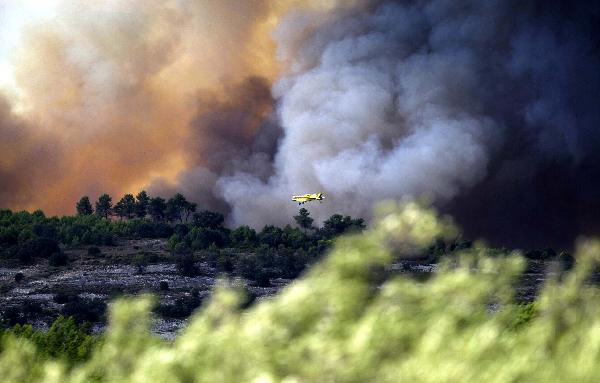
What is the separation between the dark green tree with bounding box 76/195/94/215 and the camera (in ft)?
547

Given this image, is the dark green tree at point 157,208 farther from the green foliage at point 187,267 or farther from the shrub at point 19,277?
the shrub at point 19,277

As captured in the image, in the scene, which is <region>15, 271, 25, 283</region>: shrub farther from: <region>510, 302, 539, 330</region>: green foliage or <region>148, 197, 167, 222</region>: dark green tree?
<region>510, 302, 539, 330</region>: green foliage

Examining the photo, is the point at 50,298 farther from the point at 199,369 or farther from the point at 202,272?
the point at 199,369

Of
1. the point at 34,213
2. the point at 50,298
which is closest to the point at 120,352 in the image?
the point at 50,298

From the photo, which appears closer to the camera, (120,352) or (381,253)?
(381,253)

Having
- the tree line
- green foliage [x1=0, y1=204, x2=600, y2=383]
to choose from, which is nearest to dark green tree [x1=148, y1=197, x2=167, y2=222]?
the tree line

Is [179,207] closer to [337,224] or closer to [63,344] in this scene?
[337,224]

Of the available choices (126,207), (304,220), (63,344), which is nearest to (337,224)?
(304,220)

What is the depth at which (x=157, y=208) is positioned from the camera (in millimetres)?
160375

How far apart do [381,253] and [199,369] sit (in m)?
3.02

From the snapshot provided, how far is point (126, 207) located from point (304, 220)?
111ft

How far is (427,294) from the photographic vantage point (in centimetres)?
1275

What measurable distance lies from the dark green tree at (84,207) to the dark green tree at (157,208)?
13460 mm

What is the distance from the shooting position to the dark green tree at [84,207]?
166663 mm
